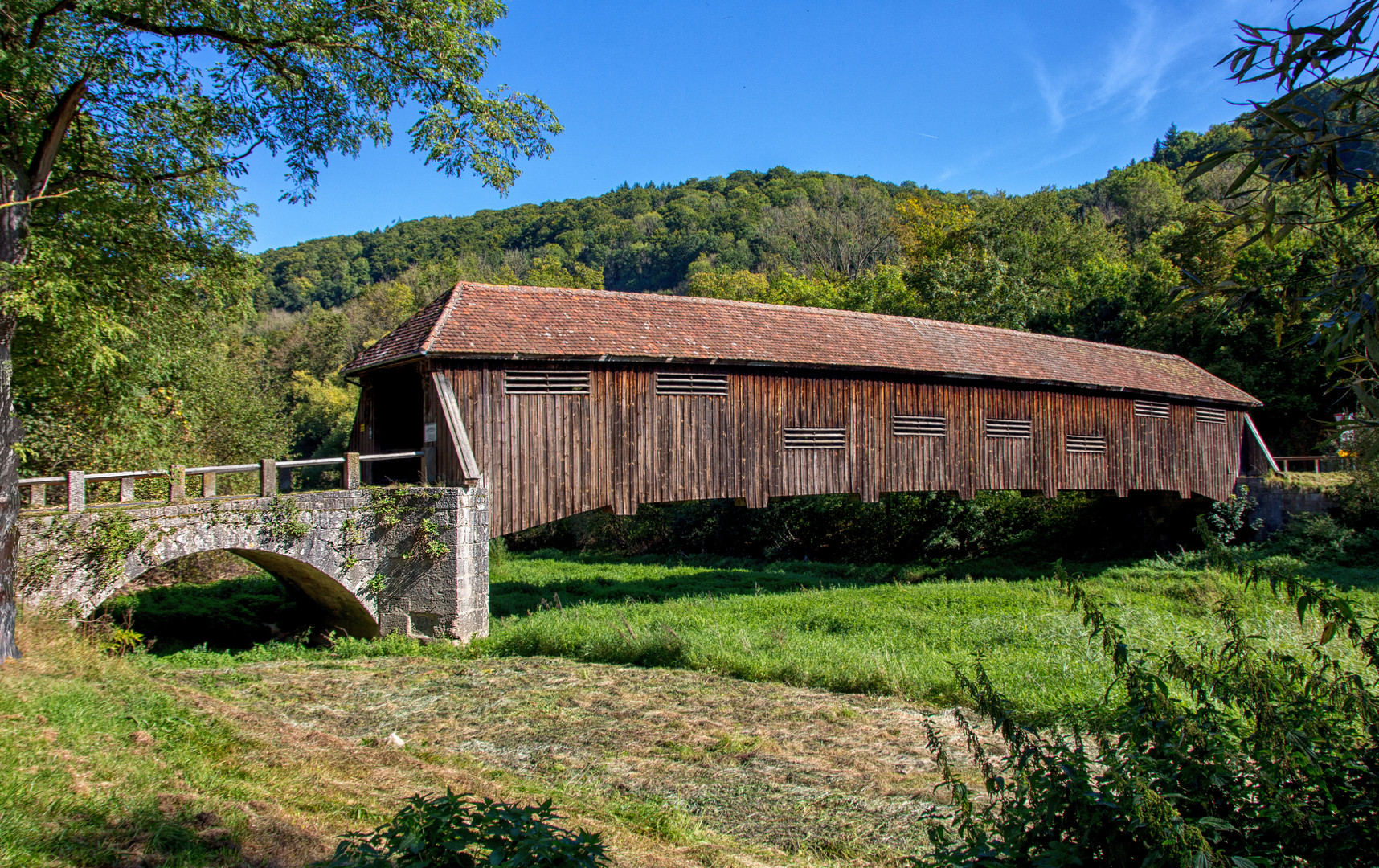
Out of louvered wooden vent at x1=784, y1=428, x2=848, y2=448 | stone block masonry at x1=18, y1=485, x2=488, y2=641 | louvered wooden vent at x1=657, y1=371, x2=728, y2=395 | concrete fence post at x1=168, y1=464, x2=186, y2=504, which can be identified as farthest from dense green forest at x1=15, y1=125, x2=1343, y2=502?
louvered wooden vent at x1=784, y1=428, x2=848, y2=448

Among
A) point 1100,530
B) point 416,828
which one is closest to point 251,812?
point 416,828

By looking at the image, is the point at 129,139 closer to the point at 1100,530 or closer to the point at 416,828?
the point at 416,828

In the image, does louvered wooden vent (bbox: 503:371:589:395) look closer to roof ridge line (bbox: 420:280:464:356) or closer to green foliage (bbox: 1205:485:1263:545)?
roof ridge line (bbox: 420:280:464:356)

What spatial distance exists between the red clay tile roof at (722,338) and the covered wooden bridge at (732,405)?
5 cm

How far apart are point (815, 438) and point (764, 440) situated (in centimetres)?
103

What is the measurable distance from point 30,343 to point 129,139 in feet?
8.69

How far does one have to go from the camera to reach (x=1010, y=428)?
15.9 metres

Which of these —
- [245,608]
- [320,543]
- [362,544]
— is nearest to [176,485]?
[320,543]

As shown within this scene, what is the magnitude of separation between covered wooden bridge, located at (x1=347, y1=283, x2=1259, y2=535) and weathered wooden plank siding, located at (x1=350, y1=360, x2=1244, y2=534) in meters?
0.03

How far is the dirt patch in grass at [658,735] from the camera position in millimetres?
5883

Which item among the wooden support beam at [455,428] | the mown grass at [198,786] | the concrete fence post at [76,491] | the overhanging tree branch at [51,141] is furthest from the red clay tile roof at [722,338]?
the mown grass at [198,786]

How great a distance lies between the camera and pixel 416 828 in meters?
3.06

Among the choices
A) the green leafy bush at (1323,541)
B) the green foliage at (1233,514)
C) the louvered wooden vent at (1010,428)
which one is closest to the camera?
the louvered wooden vent at (1010,428)

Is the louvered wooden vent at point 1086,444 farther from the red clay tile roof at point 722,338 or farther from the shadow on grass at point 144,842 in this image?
the shadow on grass at point 144,842
